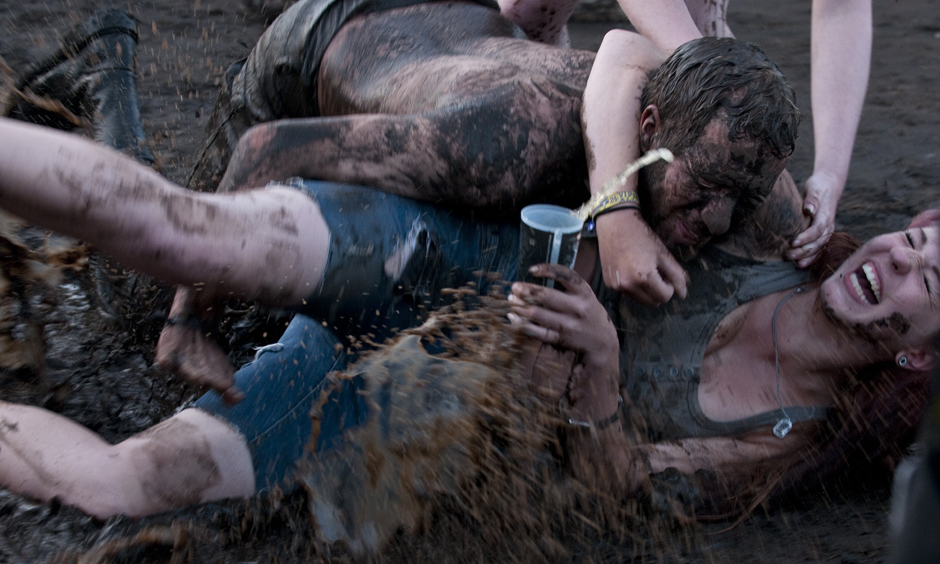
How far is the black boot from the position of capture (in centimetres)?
289

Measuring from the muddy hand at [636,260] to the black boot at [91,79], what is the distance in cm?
193

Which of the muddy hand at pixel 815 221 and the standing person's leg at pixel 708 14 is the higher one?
the standing person's leg at pixel 708 14

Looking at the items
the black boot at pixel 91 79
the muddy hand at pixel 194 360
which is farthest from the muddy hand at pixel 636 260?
the black boot at pixel 91 79

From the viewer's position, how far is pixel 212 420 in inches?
78.4

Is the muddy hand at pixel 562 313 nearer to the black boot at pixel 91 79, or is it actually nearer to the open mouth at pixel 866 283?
the open mouth at pixel 866 283

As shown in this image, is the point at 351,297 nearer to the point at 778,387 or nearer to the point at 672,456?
the point at 672,456

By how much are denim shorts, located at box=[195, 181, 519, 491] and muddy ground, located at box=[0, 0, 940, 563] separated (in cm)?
20

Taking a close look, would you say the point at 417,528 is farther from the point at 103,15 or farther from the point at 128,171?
the point at 103,15

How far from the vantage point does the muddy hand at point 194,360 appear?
1.81 meters

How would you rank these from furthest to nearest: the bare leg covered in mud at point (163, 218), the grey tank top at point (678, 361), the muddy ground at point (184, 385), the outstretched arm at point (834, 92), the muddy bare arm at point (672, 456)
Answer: the outstretched arm at point (834, 92), the grey tank top at point (678, 361), the muddy bare arm at point (672, 456), the muddy ground at point (184, 385), the bare leg covered in mud at point (163, 218)

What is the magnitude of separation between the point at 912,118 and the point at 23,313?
453 centimetres

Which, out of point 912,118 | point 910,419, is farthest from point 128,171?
point 912,118

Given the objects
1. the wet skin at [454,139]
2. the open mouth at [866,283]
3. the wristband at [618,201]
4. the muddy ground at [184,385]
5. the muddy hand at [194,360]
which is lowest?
the muddy ground at [184,385]

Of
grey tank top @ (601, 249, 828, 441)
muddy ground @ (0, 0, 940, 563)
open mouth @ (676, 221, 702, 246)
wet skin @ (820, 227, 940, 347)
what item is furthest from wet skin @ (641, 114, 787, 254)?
muddy ground @ (0, 0, 940, 563)
